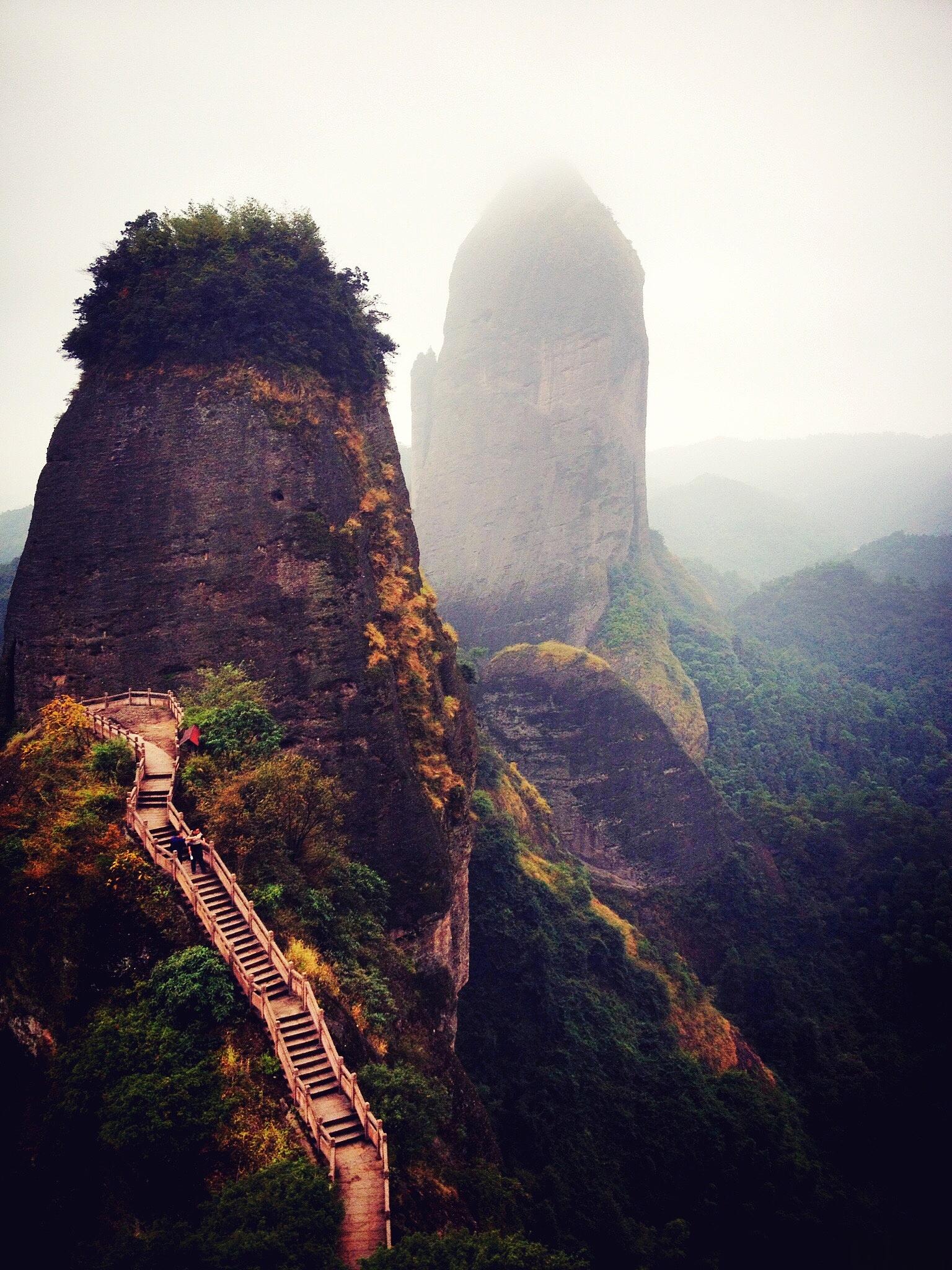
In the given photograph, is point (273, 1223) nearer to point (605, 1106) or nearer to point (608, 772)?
point (605, 1106)

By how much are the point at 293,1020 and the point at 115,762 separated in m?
6.10

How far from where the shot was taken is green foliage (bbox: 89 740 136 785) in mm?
13680

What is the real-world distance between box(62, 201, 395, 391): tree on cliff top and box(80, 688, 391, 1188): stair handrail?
425 inches

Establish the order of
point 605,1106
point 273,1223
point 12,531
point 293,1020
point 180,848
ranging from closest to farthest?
point 273,1223 → point 293,1020 → point 180,848 → point 605,1106 → point 12,531

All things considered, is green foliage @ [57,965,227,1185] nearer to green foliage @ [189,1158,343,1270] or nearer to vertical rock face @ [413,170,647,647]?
green foliage @ [189,1158,343,1270]

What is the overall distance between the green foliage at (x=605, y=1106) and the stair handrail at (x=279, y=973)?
848cm

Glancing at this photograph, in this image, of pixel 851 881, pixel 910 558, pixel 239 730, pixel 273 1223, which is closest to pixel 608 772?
pixel 851 881

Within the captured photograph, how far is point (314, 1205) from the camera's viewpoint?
8.55m

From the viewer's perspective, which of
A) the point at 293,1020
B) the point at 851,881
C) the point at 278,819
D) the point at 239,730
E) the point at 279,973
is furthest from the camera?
the point at 851,881

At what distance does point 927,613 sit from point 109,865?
7905cm

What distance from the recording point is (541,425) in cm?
6625

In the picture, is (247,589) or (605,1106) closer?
(247,589)

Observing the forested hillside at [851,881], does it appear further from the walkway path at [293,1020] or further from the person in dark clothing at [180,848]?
the person in dark clothing at [180,848]

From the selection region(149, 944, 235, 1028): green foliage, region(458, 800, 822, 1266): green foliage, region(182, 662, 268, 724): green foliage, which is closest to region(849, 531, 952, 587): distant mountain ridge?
region(458, 800, 822, 1266): green foliage
